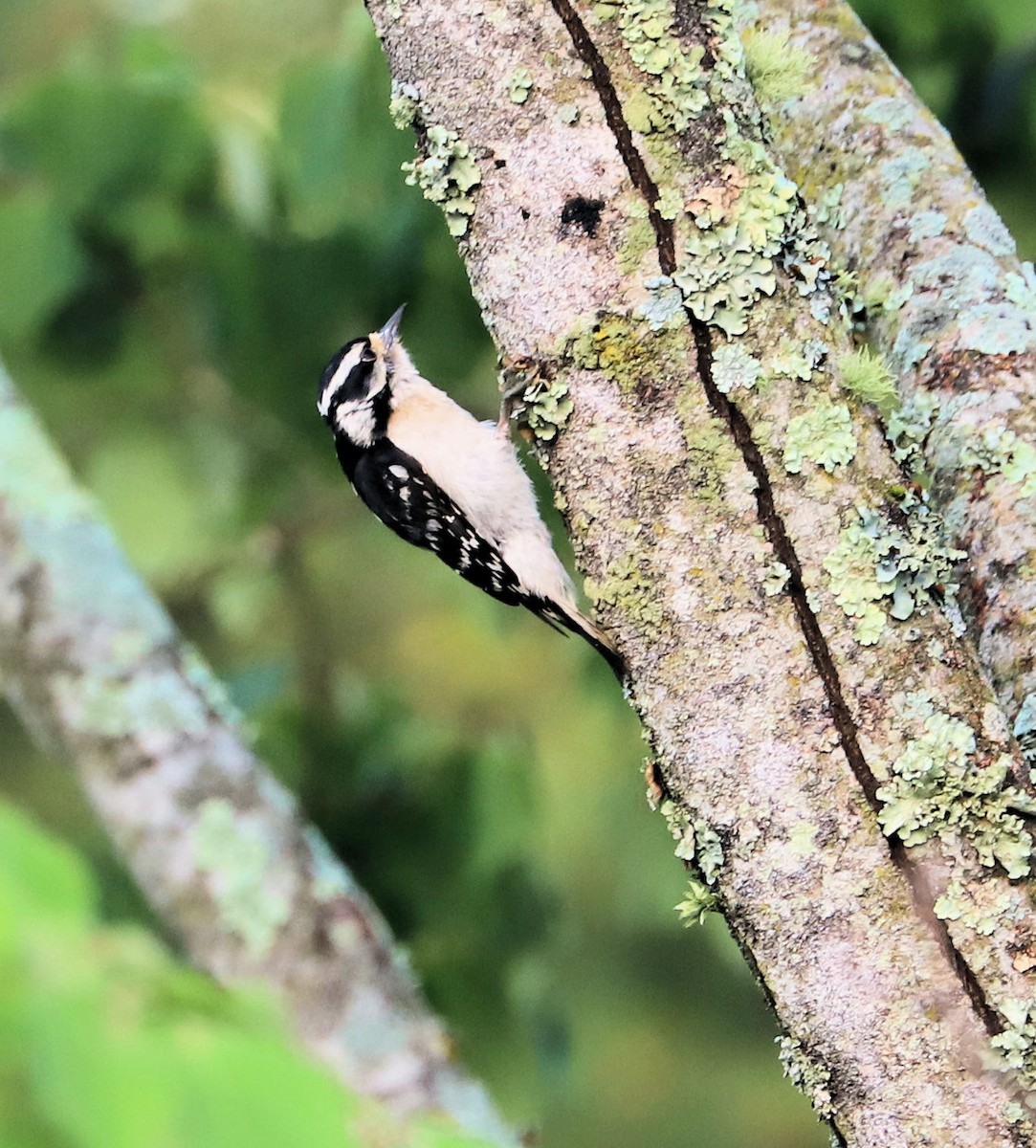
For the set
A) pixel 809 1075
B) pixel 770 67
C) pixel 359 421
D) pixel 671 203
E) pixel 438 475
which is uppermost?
pixel 359 421

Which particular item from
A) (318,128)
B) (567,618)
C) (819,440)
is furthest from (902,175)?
(318,128)

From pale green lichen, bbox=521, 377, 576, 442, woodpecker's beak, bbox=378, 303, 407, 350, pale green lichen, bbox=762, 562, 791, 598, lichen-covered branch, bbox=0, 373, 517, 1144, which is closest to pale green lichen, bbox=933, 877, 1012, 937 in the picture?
pale green lichen, bbox=762, 562, 791, 598

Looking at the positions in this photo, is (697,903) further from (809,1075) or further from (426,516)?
(426,516)

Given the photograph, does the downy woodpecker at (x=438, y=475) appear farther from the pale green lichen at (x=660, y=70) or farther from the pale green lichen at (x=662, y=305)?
the pale green lichen at (x=660, y=70)

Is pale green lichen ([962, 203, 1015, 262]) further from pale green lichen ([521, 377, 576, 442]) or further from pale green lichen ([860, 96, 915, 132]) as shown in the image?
pale green lichen ([521, 377, 576, 442])

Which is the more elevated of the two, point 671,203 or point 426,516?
point 426,516

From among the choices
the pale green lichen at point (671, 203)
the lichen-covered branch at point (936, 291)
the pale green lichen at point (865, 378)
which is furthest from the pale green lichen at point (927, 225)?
the pale green lichen at point (671, 203)

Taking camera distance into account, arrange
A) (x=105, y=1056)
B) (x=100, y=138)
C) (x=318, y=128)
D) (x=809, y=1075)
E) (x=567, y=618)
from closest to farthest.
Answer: (x=105, y=1056) → (x=809, y=1075) → (x=567, y=618) → (x=318, y=128) → (x=100, y=138)

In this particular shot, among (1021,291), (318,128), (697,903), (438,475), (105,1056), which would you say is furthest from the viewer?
(318,128)
